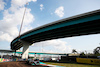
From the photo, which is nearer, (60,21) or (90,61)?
(90,61)

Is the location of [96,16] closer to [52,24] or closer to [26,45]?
[52,24]

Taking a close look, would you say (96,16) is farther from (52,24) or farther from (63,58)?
(63,58)

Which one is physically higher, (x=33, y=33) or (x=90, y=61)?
(x=33, y=33)

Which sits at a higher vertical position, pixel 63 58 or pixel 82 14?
pixel 82 14

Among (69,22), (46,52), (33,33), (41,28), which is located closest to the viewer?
(69,22)

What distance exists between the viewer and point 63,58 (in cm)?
4862

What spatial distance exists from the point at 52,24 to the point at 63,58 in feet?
86.8

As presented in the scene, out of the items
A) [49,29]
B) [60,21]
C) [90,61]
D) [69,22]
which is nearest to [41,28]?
[49,29]

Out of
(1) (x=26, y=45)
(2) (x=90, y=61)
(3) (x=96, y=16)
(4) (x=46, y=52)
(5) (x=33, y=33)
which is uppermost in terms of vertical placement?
(3) (x=96, y=16)

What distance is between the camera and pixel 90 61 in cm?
2736

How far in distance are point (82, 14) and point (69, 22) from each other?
544 centimetres

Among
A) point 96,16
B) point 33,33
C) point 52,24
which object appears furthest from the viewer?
point 33,33

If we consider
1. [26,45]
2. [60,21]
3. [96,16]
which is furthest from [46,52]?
[96,16]

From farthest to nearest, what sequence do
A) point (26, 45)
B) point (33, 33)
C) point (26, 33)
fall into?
point (26, 45)
point (26, 33)
point (33, 33)
